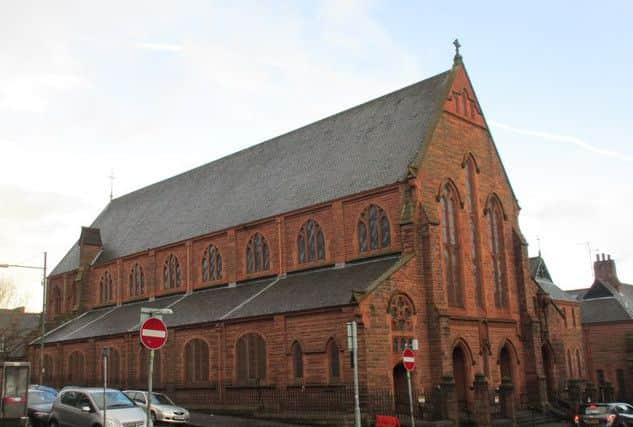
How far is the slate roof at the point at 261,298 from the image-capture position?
29172 millimetres

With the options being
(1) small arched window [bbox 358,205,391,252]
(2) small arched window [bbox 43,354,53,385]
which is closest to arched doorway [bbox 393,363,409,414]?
(1) small arched window [bbox 358,205,391,252]

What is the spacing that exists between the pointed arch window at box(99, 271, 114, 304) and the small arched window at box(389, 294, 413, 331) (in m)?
27.1

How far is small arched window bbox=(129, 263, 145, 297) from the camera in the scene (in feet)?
150

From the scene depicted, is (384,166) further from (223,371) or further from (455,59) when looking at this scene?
(223,371)

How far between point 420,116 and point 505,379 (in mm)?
12962

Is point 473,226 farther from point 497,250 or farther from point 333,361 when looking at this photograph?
point 333,361

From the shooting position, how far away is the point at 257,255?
37.2 meters

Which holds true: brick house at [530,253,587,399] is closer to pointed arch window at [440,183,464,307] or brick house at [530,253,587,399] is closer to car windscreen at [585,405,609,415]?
pointed arch window at [440,183,464,307]

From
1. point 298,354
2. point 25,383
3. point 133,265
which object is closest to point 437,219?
point 298,354

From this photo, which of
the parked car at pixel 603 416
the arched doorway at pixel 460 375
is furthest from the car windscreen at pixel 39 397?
the parked car at pixel 603 416

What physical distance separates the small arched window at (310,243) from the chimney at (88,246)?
23.4 m

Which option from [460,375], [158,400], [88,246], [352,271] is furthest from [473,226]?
[88,246]

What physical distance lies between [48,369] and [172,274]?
11.9 metres

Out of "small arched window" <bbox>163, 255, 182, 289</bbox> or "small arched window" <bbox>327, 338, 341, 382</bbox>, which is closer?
"small arched window" <bbox>327, 338, 341, 382</bbox>
